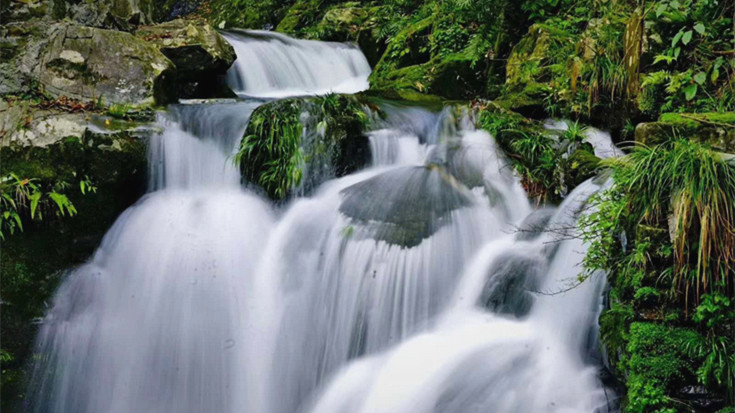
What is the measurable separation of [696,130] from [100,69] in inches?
253

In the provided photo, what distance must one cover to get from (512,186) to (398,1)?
7.71 m

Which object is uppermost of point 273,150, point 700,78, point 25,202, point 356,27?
point 356,27

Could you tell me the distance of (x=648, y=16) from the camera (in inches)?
245

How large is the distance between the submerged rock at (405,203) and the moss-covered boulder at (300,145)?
18.5 inches

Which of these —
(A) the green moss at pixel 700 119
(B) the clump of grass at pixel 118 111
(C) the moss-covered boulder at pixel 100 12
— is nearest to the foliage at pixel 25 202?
(B) the clump of grass at pixel 118 111

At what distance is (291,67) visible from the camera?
10281 mm

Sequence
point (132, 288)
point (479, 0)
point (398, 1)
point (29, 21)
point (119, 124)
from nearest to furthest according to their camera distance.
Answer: point (132, 288) < point (119, 124) < point (29, 21) < point (479, 0) < point (398, 1)

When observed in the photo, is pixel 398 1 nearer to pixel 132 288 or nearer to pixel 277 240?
pixel 277 240

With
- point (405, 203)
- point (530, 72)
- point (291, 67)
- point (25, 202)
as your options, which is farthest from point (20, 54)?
point (530, 72)

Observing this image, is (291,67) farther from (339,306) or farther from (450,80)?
(339,306)

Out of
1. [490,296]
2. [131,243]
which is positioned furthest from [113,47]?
[490,296]

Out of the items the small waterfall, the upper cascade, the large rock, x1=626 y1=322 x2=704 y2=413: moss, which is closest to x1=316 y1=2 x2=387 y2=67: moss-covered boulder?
the upper cascade

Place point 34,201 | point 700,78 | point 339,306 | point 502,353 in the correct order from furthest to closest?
point 700,78
point 34,201
point 339,306
point 502,353

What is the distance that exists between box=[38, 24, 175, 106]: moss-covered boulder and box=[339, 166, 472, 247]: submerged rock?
10.0 feet
